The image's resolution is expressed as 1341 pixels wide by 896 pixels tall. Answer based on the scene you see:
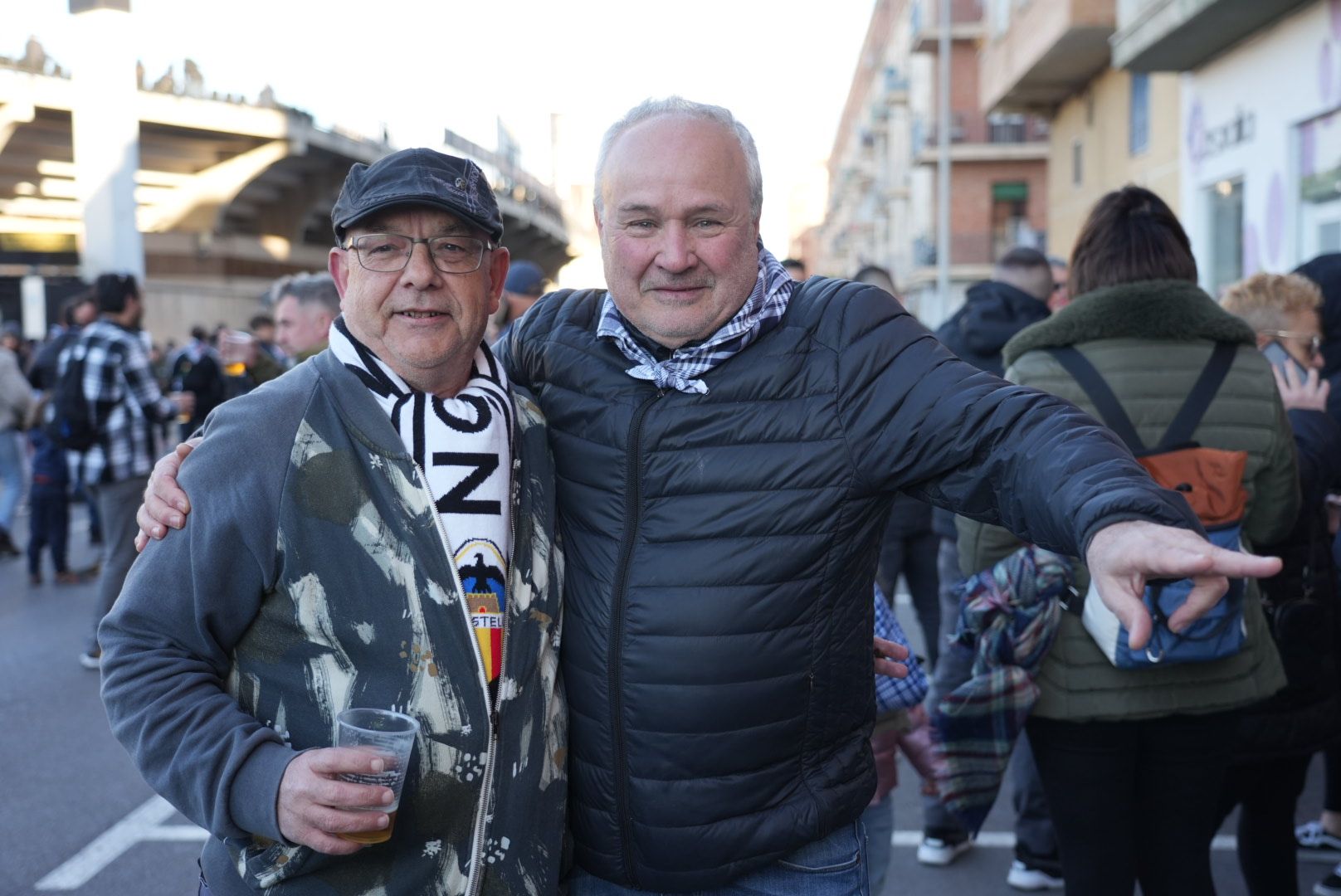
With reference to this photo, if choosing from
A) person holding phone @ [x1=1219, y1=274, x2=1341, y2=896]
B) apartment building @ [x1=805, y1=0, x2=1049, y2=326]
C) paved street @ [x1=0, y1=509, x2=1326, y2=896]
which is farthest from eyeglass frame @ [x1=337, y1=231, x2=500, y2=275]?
apartment building @ [x1=805, y1=0, x2=1049, y2=326]

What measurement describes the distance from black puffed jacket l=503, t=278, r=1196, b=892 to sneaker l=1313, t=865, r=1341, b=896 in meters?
2.72

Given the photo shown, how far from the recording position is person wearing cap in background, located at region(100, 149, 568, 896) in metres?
1.94

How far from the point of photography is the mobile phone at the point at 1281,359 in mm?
3811

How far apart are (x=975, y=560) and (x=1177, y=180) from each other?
15.9m

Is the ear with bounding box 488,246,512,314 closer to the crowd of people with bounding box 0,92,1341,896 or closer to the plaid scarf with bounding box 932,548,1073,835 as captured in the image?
the crowd of people with bounding box 0,92,1341,896

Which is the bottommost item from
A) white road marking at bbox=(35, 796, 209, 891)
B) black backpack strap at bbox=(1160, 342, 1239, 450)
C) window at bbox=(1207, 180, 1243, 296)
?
white road marking at bbox=(35, 796, 209, 891)

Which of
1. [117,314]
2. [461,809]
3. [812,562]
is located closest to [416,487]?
[461,809]

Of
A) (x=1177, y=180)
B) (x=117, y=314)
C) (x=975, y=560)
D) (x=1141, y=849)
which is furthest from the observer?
(x=1177, y=180)

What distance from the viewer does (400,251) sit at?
2.23 meters

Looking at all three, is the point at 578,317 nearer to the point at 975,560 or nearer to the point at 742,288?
the point at 742,288

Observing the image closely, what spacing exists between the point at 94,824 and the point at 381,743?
3.78 meters

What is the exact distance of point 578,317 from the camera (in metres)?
2.52

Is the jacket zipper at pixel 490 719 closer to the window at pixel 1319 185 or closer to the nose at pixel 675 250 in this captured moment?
the nose at pixel 675 250

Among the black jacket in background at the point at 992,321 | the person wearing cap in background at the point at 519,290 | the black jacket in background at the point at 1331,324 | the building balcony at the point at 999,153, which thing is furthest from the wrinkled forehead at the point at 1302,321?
the building balcony at the point at 999,153
